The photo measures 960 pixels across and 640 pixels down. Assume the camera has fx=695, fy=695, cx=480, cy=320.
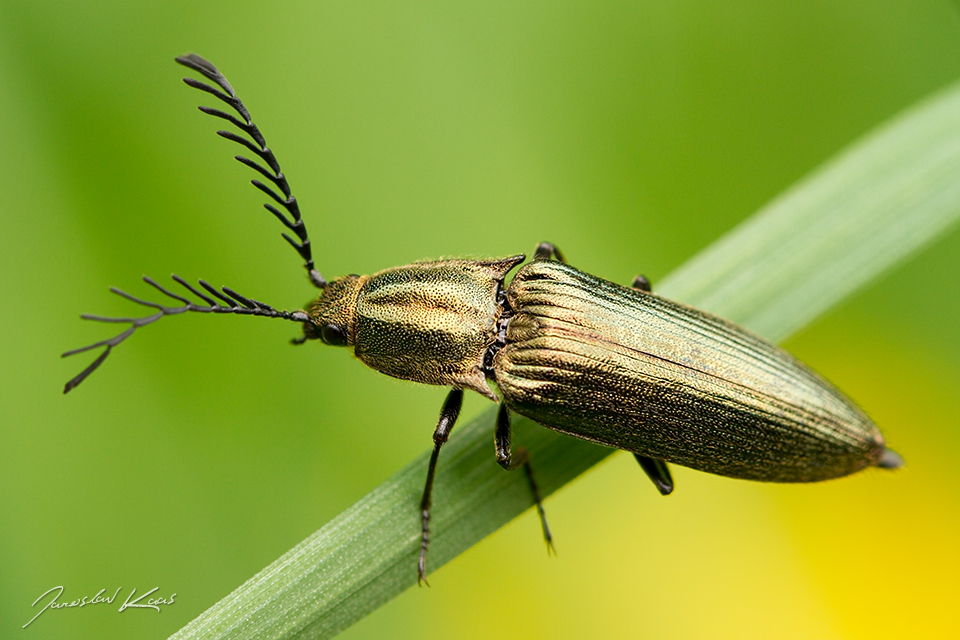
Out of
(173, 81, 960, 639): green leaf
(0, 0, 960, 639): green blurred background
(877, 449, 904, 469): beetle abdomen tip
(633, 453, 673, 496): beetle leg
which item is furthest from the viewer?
(633, 453, 673, 496): beetle leg

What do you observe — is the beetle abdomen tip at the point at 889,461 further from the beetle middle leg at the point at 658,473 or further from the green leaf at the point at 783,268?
the beetle middle leg at the point at 658,473

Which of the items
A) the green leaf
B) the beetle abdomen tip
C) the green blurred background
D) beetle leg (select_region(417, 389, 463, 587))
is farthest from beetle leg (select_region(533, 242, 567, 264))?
the beetle abdomen tip

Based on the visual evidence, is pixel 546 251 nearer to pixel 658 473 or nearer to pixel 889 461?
pixel 658 473

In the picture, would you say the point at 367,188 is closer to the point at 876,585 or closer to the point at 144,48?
the point at 144,48

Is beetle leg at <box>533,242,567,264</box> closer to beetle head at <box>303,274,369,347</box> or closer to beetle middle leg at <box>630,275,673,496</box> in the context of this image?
beetle middle leg at <box>630,275,673,496</box>

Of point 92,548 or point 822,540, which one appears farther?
point 822,540

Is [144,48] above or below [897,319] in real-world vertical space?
above

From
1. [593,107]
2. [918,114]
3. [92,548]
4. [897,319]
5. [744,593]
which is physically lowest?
[744,593]

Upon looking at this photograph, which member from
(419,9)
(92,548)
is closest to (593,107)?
(419,9)
